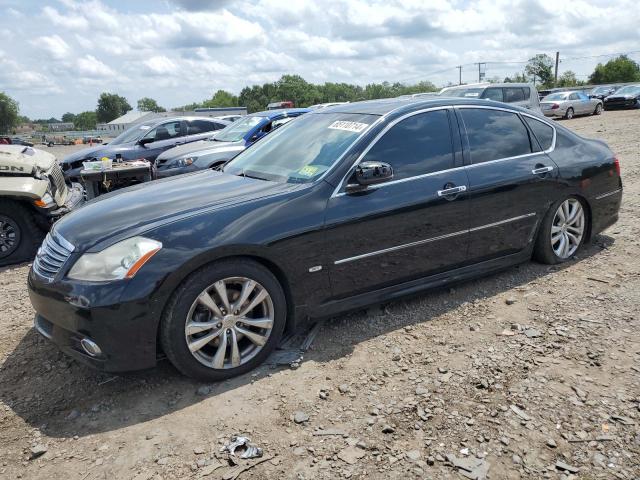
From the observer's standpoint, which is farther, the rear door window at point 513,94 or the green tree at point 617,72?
the green tree at point 617,72

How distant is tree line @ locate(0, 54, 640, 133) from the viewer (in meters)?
79.4

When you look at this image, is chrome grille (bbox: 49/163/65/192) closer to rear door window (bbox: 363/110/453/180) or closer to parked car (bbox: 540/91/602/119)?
rear door window (bbox: 363/110/453/180)

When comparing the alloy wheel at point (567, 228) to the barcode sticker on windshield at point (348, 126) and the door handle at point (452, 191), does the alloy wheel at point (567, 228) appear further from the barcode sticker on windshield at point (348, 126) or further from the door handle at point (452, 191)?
the barcode sticker on windshield at point (348, 126)

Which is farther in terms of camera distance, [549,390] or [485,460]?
[549,390]

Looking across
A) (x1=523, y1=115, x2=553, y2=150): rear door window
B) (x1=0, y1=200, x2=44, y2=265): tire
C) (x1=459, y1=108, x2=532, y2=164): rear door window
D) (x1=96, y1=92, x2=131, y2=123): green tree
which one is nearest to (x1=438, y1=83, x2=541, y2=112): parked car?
(x1=523, y1=115, x2=553, y2=150): rear door window

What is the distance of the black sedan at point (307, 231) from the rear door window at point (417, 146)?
0.01m

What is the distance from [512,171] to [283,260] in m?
2.30

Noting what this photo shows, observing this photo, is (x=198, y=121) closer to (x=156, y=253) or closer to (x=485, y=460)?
(x=156, y=253)

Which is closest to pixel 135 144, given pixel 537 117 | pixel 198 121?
pixel 198 121

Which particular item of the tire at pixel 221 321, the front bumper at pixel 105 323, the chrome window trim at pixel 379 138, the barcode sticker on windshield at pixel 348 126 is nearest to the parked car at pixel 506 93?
the chrome window trim at pixel 379 138

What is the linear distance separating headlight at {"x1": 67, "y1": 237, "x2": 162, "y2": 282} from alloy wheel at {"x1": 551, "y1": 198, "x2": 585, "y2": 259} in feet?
12.0

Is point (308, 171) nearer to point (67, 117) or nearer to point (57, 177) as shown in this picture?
point (57, 177)

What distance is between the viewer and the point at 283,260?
3422 mm

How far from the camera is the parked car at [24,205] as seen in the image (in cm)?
621
